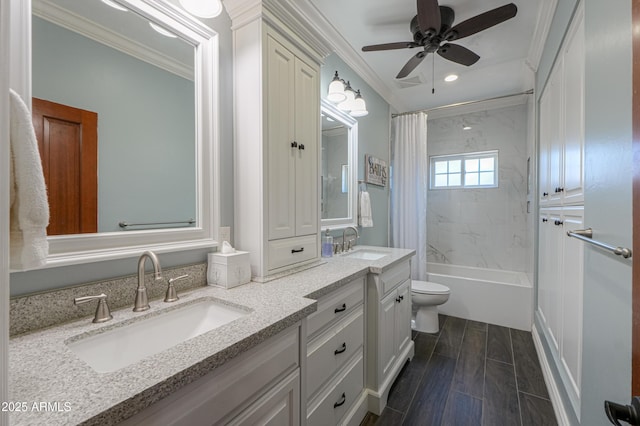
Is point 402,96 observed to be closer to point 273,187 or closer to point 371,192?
point 371,192

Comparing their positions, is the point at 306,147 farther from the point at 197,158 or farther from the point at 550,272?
the point at 550,272

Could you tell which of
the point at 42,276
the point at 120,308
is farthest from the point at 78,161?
the point at 120,308

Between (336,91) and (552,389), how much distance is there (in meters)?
2.47

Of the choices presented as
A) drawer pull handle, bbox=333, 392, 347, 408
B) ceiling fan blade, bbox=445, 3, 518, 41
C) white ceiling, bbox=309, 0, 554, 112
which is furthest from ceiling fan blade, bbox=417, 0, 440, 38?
drawer pull handle, bbox=333, 392, 347, 408

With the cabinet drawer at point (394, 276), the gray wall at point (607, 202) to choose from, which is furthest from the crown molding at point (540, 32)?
the cabinet drawer at point (394, 276)

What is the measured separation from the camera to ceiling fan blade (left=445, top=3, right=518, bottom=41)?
5.01 ft

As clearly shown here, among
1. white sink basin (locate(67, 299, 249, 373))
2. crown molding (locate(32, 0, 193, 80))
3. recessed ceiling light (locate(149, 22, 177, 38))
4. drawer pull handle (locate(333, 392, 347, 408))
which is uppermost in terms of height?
recessed ceiling light (locate(149, 22, 177, 38))

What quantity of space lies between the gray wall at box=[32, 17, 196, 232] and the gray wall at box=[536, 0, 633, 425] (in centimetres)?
156

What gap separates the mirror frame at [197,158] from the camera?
2.65 ft

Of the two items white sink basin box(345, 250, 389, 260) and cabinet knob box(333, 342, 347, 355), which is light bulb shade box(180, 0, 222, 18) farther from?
white sink basin box(345, 250, 389, 260)

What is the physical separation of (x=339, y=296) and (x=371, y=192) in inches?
68.1

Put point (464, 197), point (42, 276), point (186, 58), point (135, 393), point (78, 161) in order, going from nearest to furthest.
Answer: point (135, 393) → point (42, 276) → point (78, 161) → point (186, 58) → point (464, 197)

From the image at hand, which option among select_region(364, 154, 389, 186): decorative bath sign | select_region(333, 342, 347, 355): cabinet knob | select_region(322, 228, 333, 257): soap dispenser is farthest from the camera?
select_region(364, 154, 389, 186): decorative bath sign

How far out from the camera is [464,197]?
3.80 meters
